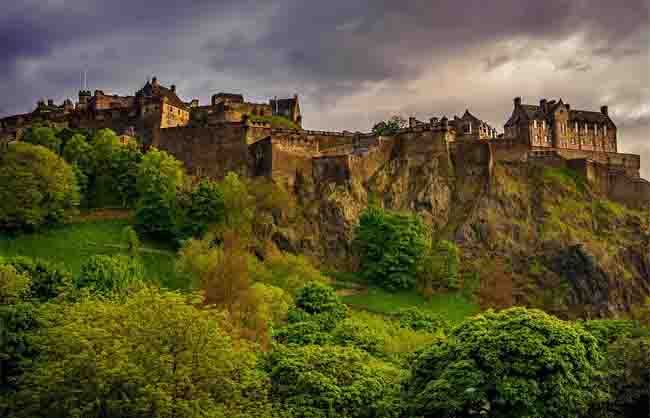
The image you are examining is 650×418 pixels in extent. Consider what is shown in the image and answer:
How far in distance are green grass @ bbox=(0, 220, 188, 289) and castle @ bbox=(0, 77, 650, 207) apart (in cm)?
1586

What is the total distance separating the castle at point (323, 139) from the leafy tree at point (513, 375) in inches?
2119

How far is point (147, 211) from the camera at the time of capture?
84.1 metres

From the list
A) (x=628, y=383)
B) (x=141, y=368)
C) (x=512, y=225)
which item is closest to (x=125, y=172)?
(x=512, y=225)

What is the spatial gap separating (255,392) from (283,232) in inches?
1954

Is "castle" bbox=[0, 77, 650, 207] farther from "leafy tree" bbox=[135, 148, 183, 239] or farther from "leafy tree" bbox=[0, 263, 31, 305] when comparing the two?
"leafy tree" bbox=[0, 263, 31, 305]

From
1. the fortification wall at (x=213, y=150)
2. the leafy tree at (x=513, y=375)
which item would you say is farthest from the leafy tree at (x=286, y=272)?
the leafy tree at (x=513, y=375)

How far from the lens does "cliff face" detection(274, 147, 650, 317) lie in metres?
92.4

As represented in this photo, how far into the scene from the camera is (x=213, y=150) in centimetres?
9706

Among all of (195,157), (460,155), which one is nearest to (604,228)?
(460,155)

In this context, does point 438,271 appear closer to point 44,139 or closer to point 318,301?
point 318,301

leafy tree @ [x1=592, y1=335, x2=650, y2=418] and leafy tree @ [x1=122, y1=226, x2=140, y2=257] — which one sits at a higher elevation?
leafy tree @ [x1=122, y1=226, x2=140, y2=257]

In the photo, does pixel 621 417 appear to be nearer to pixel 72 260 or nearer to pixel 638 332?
pixel 638 332

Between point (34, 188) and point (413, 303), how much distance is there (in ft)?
121

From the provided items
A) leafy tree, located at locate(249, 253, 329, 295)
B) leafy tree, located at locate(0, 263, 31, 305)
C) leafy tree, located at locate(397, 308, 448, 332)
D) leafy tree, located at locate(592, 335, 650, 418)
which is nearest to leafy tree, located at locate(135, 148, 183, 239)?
leafy tree, located at locate(249, 253, 329, 295)
